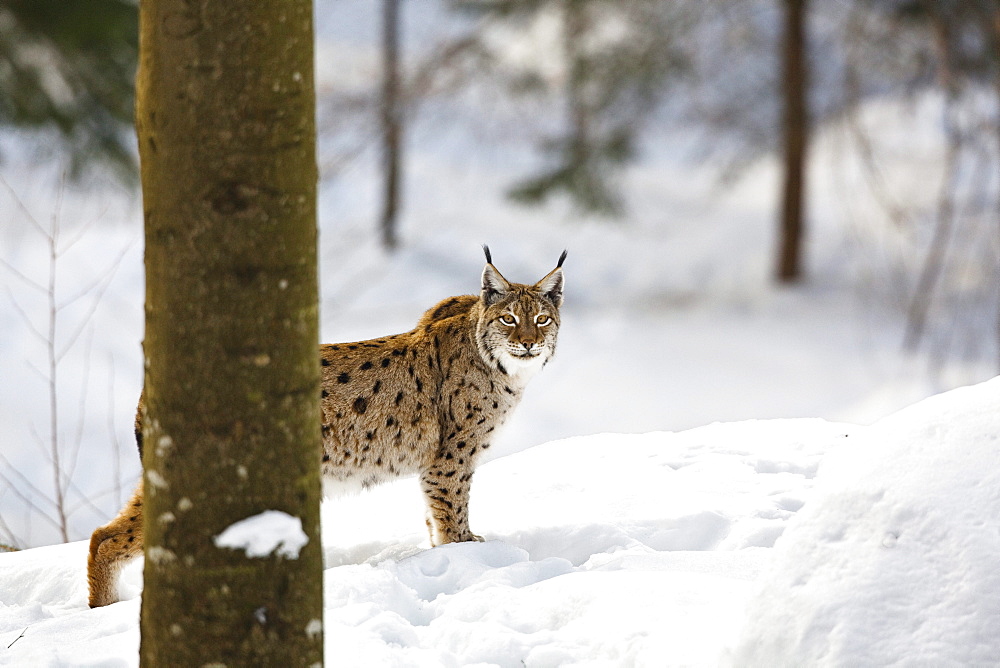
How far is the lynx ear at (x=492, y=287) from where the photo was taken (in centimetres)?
407

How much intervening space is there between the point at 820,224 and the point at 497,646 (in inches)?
558

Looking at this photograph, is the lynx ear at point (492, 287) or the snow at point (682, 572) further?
the lynx ear at point (492, 287)

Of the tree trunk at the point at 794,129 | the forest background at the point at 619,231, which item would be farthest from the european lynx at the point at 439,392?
the tree trunk at the point at 794,129

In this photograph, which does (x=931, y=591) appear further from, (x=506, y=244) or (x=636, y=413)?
(x=506, y=244)

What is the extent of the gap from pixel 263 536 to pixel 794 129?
12.5 m

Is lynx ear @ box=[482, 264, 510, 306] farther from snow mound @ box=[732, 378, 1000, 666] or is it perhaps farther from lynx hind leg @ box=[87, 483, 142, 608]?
snow mound @ box=[732, 378, 1000, 666]

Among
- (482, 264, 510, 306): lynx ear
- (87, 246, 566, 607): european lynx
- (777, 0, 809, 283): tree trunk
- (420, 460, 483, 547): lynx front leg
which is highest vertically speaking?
(777, 0, 809, 283): tree trunk

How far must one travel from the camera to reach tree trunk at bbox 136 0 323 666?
6.54 feet

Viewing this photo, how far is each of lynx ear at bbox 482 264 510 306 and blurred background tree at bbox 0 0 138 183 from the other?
3.46 metres

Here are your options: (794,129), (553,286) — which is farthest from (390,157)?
(553,286)

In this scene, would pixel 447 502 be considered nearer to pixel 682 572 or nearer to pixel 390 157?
pixel 682 572

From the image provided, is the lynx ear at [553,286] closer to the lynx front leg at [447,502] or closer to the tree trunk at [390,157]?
the lynx front leg at [447,502]

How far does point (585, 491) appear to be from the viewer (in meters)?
4.20

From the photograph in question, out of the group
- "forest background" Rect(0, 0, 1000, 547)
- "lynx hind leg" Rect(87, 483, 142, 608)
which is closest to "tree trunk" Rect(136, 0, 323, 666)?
"lynx hind leg" Rect(87, 483, 142, 608)
